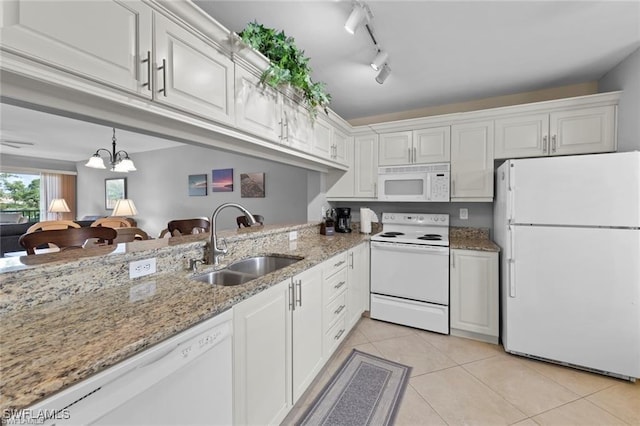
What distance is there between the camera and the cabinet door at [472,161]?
266cm

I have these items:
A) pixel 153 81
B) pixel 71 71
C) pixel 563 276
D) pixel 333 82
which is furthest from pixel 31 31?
pixel 563 276

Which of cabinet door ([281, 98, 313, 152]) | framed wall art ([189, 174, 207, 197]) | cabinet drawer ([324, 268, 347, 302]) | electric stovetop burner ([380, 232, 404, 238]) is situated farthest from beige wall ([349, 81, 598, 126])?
framed wall art ([189, 174, 207, 197])

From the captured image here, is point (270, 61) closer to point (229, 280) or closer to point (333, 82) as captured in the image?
point (333, 82)

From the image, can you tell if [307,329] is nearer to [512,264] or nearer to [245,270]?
[245,270]

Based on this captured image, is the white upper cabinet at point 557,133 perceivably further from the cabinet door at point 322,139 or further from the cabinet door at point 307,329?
the cabinet door at point 307,329

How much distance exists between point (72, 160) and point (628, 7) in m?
10.1

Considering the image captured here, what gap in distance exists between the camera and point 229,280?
1636 mm

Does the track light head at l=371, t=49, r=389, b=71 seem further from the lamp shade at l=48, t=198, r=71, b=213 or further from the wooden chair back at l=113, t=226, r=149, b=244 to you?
the lamp shade at l=48, t=198, r=71, b=213

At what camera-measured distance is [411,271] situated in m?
2.67

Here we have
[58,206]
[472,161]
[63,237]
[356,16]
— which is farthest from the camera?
[58,206]

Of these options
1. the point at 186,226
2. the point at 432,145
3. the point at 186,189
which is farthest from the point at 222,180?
the point at 432,145

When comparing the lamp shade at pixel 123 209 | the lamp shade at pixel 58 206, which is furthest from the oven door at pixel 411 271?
the lamp shade at pixel 58 206

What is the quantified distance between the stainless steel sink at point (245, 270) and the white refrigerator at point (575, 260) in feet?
6.09

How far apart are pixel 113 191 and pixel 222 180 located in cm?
381
